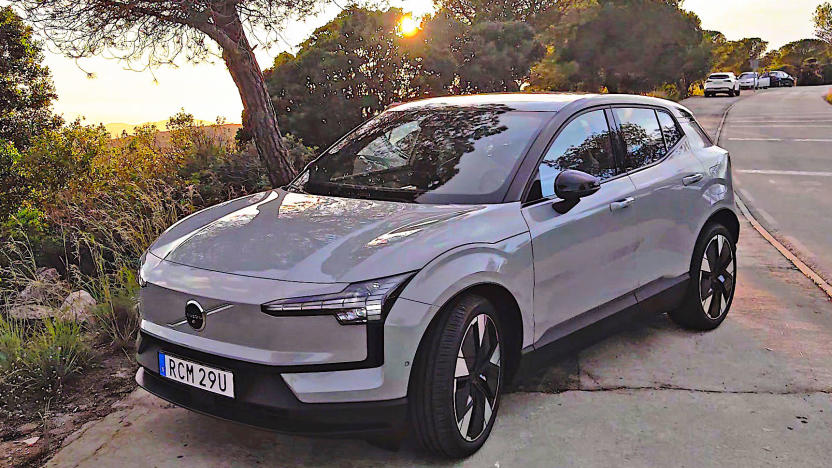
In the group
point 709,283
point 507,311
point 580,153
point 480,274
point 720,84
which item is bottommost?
point 709,283

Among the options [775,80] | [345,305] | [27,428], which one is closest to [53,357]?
[27,428]

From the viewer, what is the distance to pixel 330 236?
135 inches

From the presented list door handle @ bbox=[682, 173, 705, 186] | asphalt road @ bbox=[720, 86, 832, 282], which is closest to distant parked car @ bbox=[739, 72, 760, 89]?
asphalt road @ bbox=[720, 86, 832, 282]

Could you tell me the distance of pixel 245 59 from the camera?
8836 mm

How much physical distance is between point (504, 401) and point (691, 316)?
1839 millimetres

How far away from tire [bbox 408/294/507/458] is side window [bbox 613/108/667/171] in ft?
5.64

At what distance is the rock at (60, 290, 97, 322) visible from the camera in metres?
5.24

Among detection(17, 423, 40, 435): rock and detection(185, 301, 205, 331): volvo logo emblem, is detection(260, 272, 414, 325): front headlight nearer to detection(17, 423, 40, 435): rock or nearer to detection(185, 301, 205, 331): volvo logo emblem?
detection(185, 301, 205, 331): volvo logo emblem

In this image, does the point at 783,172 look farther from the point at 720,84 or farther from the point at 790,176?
the point at 720,84

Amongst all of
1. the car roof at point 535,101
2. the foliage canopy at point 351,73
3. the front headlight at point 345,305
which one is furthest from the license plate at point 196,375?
the foliage canopy at point 351,73

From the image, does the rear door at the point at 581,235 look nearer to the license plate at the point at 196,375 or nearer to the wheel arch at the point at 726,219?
the wheel arch at the point at 726,219

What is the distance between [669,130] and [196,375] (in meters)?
3.57

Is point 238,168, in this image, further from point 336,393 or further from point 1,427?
point 336,393

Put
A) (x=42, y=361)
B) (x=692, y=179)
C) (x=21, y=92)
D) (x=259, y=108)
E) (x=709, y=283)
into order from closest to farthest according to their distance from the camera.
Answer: (x=42, y=361)
(x=692, y=179)
(x=709, y=283)
(x=259, y=108)
(x=21, y=92)
